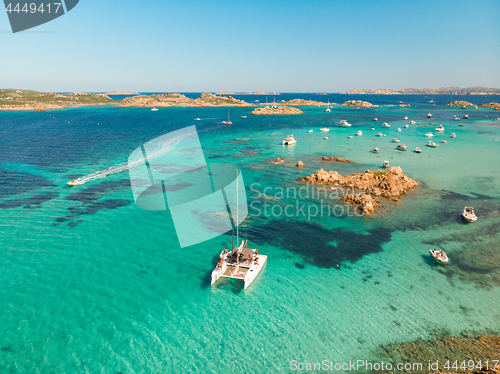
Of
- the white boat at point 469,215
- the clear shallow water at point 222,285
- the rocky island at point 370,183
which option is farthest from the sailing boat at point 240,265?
the white boat at point 469,215

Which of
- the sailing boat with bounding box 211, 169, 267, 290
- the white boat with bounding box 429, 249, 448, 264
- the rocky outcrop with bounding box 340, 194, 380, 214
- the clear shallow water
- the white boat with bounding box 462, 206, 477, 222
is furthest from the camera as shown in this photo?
the rocky outcrop with bounding box 340, 194, 380, 214

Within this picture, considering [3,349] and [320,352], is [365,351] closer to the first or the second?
[320,352]

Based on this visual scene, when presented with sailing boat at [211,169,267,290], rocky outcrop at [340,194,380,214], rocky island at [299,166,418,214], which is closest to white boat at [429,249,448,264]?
rocky outcrop at [340,194,380,214]

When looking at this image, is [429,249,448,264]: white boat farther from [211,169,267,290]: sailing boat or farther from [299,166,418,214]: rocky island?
[211,169,267,290]: sailing boat

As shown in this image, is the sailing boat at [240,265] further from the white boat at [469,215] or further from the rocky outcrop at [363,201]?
the white boat at [469,215]

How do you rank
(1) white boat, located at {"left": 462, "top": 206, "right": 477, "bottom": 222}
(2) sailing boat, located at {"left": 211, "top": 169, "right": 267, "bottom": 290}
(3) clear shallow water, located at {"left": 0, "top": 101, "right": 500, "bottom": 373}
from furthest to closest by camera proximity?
(1) white boat, located at {"left": 462, "top": 206, "right": 477, "bottom": 222} < (2) sailing boat, located at {"left": 211, "top": 169, "right": 267, "bottom": 290} < (3) clear shallow water, located at {"left": 0, "top": 101, "right": 500, "bottom": 373}

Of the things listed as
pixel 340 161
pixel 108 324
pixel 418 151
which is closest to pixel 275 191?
pixel 340 161

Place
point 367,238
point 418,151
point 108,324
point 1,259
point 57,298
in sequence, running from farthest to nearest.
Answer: point 418,151 → point 367,238 → point 1,259 → point 57,298 → point 108,324
